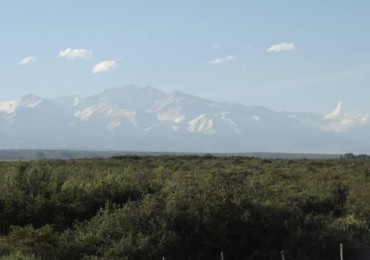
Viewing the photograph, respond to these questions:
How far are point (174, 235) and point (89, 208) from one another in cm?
302

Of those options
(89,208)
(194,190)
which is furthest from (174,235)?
(89,208)

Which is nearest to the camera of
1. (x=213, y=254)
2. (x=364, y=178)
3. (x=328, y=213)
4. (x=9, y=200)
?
(x=213, y=254)

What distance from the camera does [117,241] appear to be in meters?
10.8

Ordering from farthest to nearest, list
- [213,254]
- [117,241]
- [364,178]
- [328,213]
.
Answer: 1. [364,178]
2. [328,213]
3. [213,254]
4. [117,241]

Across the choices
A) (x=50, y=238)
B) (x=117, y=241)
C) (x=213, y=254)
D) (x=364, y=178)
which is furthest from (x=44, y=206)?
(x=364, y=178)

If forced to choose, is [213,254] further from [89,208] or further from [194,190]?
[89,208]

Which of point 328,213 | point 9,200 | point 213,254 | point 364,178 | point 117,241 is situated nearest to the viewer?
point 117,241

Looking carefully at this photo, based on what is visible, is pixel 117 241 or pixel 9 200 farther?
pixel 9 200

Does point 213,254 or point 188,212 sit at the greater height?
point 188,212

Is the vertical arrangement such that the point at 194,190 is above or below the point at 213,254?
above

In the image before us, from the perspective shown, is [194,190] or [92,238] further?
[194,190]

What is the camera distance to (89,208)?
13531 millimetres

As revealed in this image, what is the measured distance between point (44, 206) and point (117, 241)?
3.02 m

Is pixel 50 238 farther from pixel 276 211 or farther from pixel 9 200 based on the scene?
pixel 276 211
